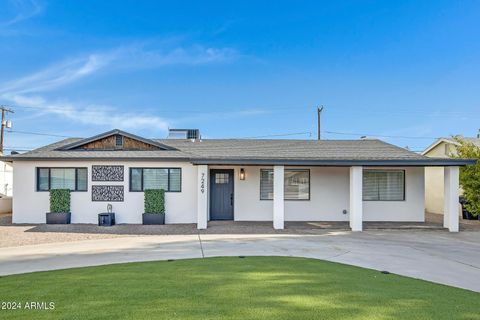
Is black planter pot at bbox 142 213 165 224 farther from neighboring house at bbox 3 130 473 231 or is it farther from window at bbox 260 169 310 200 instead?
window at bbox 260 169 310 200

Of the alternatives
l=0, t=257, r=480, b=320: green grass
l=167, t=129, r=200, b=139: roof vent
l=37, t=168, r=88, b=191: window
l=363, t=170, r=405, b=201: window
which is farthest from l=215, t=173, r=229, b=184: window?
l=0, t=257, r=480, b=320: green grass

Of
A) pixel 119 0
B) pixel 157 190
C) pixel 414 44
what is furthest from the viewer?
pixel 414 44

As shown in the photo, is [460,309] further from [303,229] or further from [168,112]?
[168,112]

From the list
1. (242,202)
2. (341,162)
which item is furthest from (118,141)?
(341,162)

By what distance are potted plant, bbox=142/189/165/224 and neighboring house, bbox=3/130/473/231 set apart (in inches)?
15.6

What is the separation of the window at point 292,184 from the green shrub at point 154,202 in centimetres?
427

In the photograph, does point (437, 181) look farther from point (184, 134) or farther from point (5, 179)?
point (5, 179)

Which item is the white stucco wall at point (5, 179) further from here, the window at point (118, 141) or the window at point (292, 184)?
the window at point (292, 184)

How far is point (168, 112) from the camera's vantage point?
30.9 meters

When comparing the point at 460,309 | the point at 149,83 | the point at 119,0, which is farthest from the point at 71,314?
the point at 149,83

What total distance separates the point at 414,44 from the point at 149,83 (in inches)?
657

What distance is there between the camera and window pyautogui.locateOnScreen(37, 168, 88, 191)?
13.2 metres

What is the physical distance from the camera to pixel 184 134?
64.7 ft

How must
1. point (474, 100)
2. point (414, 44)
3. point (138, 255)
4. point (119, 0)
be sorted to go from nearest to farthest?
point (138, 255) < point (119, 0) < point (414, 44) < point (474, 100)
